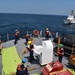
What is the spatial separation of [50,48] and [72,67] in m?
2.65

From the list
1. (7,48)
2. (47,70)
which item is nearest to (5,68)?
(47,70)

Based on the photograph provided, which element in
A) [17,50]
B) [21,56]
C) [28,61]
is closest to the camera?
[28,61]

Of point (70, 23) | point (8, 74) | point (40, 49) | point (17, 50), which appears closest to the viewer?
point (8, 74)

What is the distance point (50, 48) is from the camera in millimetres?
15258

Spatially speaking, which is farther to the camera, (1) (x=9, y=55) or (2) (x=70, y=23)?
(2) (x=70, y=23)

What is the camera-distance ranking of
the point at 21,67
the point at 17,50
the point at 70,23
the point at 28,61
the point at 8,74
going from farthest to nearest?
the point at 70,23 → the point at 17,50 → the point at 28,61 → the point at 8,74 → the point at 21,67

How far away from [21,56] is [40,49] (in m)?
3.50

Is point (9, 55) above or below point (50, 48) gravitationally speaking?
below

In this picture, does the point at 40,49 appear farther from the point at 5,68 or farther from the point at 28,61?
the point at 5,68

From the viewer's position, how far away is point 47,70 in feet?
43.0

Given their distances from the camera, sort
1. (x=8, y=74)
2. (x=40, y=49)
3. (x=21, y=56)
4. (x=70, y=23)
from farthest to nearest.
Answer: (x=70, y=23) → (x=21, y=56) → (x=40, y=49) → (x=8, y=74)

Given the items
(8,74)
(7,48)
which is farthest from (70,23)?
(8,74)

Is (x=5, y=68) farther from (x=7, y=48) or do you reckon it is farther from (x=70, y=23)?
(x=70, y=23)

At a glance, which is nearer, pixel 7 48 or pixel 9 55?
pixel 9 55
